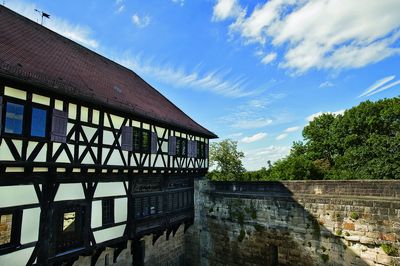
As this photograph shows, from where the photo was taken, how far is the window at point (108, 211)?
9.88 meters

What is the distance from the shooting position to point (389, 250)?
380 inches

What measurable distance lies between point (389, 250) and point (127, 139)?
32.4ft

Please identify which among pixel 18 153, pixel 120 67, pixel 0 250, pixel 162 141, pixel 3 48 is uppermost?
pixel 120 67

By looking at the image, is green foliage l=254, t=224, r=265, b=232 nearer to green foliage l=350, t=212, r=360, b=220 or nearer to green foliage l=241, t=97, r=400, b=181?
green foliage l=350, t=212, r=360, b=220

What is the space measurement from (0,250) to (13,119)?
10.3 feet

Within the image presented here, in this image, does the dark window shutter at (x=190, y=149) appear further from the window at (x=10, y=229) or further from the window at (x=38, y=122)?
the window at (x=10, y=229)

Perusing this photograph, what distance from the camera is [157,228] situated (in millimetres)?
12438

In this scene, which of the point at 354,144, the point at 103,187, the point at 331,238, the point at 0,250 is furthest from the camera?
the point at 354,144

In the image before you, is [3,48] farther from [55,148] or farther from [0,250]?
[0,250]

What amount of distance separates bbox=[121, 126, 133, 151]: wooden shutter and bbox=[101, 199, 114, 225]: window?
6.41ft

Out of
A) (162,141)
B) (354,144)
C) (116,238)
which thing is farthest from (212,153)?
(116,238)

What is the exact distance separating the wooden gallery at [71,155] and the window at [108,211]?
3cm

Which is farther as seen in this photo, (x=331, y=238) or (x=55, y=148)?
(x=331, y=238)

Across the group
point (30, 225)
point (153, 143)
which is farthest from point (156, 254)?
point (30, 225)
